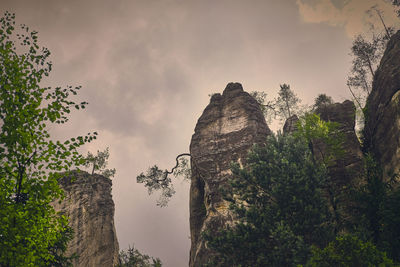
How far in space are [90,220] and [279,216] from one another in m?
25.6

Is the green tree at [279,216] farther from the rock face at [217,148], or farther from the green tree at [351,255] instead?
the rock face at [217,148]

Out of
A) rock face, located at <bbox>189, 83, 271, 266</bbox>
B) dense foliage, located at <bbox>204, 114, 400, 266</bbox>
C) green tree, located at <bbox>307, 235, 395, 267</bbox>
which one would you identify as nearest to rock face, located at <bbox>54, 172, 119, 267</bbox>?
rock face, located at <bbox>189, 83, 271, 266</bbox>

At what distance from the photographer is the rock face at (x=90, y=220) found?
30.5m

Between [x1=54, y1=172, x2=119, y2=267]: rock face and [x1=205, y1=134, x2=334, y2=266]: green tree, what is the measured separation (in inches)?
769

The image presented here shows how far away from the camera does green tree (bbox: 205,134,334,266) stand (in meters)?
15.1

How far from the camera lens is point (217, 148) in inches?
1200

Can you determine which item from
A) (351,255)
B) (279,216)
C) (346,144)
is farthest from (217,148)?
(351,255)

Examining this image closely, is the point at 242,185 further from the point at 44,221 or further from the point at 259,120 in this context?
the point at 259,120

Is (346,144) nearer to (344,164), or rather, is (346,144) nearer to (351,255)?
(344,164)

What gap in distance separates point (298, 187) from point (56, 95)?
1491cm

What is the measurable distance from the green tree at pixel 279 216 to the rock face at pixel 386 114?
728 cm

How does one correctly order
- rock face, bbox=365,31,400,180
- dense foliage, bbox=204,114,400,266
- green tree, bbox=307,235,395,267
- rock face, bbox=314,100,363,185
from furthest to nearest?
rock face, bbox=314,100,363,185
rock face, bbox=365,31,400,180
dense foliage, bbox=204,114,400,266
green tree, bbox=307,235,395,267

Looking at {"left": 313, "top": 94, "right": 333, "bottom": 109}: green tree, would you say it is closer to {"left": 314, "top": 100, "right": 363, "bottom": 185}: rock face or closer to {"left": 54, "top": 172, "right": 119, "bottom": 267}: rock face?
{"left": 314, "top": 100, "right": 363, "bottom": 185}: rock face

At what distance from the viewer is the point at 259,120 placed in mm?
31297
